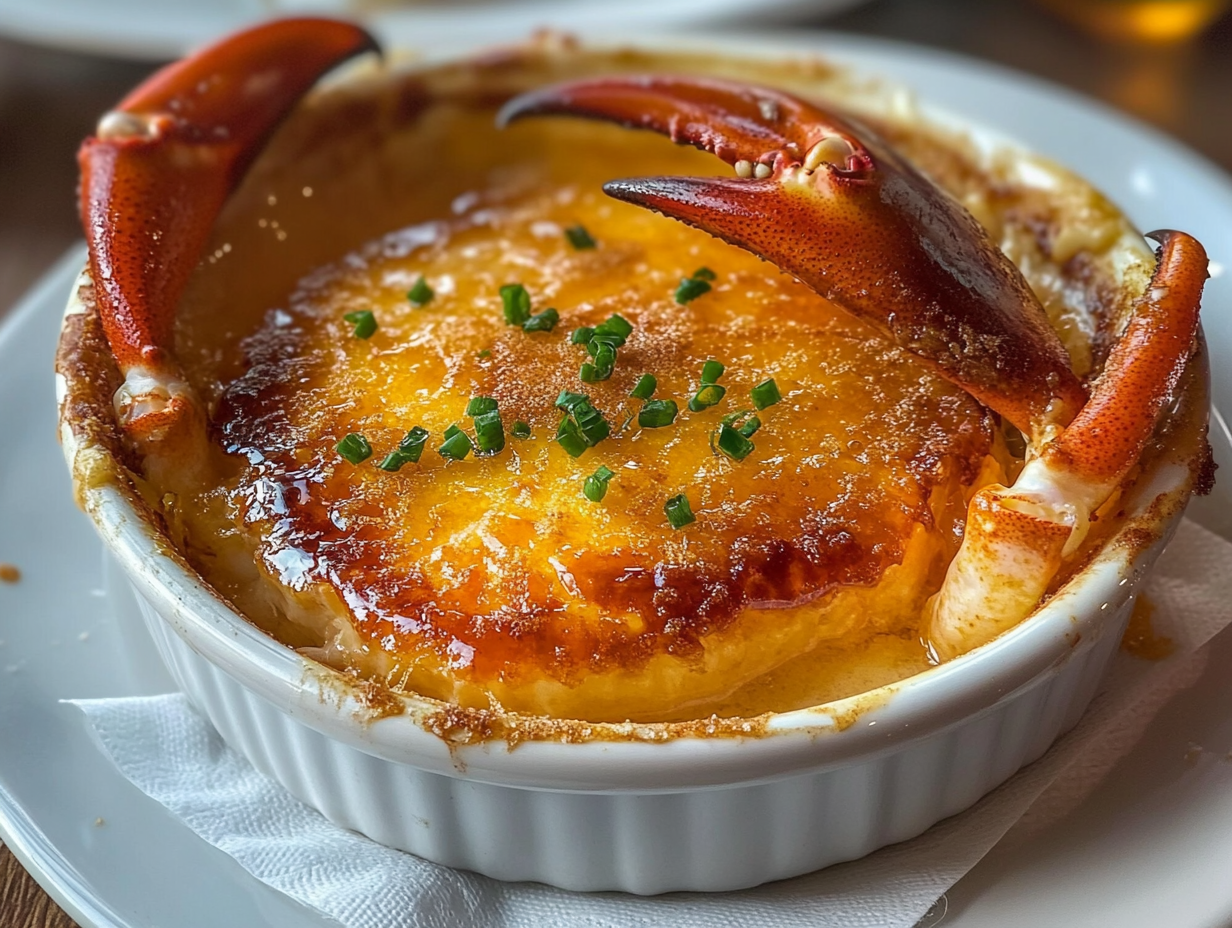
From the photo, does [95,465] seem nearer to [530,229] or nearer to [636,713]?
[636,713]

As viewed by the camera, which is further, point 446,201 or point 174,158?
point 446,201

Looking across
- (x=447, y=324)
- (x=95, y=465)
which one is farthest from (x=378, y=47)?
(x=95, y=465)

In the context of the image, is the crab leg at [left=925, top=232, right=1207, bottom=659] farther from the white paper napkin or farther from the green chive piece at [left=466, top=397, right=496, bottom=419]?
the green chive piece at [left=466, top=397, right=496, bottom=419]

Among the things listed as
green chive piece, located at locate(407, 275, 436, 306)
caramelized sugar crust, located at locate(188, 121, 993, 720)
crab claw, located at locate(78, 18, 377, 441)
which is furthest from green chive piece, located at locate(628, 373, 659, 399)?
crab claw, located at locate(78, 18, 377, 441)

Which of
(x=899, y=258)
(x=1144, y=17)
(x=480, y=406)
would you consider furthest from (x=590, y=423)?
(x=1144, y=17)

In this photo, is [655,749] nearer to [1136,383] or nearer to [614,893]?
[614,893]

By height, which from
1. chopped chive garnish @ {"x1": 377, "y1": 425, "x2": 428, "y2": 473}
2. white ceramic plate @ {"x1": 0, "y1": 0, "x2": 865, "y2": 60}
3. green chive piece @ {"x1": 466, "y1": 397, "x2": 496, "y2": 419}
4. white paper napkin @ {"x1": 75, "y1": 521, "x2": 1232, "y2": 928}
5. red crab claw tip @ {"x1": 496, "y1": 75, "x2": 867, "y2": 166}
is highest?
red crab claw tip @ {"x1": 496, "y1": 75, "x2": 867, "y2": 166}
